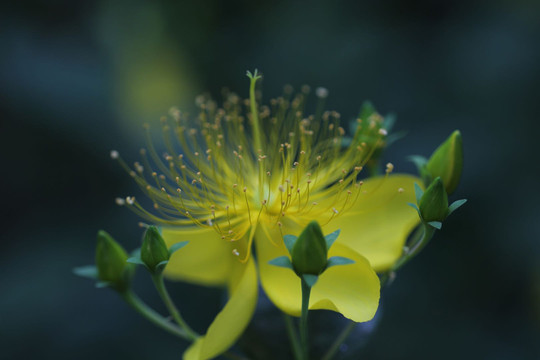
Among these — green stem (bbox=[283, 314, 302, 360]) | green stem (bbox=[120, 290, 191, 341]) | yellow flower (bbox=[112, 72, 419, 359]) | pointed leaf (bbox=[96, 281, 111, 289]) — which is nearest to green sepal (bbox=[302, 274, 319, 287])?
yellow flower (bbox=[112, 72, 419, 359])

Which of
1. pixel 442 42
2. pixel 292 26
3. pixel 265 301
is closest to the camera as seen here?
pixel 265 301

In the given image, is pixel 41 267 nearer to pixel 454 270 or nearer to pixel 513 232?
pixel 454 270

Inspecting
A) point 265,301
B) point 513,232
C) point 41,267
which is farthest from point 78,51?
point 513,232

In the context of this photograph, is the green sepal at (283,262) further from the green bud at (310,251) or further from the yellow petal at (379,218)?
the yellow petal at (379,218)

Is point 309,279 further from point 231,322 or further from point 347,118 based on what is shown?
point 347,118

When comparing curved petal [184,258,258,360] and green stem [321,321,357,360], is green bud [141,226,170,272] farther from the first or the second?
green stem [321,321,357,360]

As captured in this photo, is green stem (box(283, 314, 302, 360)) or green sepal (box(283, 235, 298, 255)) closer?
green sepal (box(283, 235, 298, 255))
